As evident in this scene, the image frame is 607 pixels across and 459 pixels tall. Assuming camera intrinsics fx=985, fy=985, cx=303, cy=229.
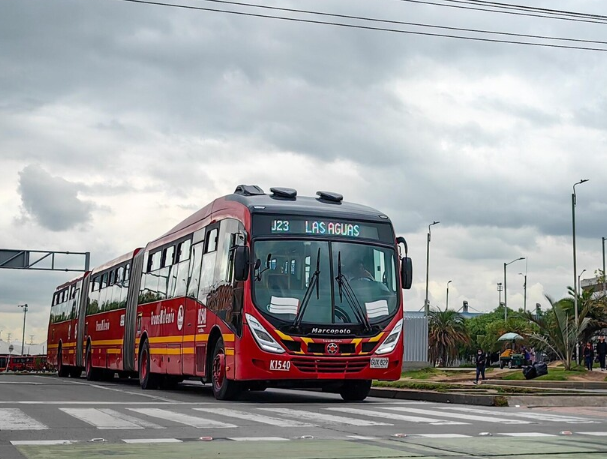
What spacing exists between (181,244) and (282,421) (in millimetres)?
10750

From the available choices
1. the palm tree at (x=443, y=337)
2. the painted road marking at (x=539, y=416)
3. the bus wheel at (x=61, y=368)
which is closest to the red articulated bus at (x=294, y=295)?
the painted road marking at (x=539, y=416)

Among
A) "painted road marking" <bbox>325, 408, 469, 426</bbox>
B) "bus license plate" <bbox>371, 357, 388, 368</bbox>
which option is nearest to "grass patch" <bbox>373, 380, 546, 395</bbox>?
"bus license plate" <bbox>371, 357, 388, 368</bbox>

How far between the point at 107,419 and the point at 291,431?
296cm

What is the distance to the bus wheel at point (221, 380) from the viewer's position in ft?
60.4

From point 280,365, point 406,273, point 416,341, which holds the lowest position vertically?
point 280,365

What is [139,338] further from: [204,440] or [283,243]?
[204,440]

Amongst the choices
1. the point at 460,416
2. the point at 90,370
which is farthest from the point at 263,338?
the point at 90,370

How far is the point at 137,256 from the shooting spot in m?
28.8

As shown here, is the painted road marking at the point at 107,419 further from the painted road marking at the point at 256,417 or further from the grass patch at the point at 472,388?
the grass patch at the point at 472,388

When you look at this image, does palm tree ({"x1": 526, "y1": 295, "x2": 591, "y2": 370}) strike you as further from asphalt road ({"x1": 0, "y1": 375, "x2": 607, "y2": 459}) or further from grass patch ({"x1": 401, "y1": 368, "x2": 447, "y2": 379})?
asphalt road ({"x1": 0, "y1": 375, "x2": 607, "y2": 459})

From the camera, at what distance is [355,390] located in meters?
19.4

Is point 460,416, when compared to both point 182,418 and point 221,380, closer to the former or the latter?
point 182,418

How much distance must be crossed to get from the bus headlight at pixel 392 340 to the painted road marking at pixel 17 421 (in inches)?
266

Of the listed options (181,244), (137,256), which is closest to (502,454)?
(181,244)
